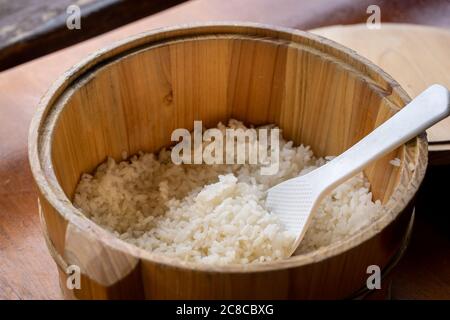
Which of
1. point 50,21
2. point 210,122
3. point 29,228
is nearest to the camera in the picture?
point 29,228

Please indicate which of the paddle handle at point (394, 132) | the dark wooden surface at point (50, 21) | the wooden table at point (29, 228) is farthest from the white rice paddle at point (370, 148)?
the dark wooden surface at point (50, 21)

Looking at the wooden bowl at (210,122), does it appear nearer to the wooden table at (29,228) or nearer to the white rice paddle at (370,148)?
the white rice paddle at (370,148)

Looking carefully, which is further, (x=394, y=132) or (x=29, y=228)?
(x=29, y=228)

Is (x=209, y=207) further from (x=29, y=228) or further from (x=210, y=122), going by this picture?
(x=29, y=228)

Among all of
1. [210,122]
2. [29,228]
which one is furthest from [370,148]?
[29,228]

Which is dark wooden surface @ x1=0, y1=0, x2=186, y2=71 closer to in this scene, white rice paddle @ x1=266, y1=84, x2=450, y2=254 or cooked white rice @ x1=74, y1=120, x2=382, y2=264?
cooked white rice @ x1=74, y1=120, x2=382, y2=264
